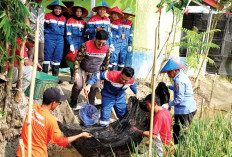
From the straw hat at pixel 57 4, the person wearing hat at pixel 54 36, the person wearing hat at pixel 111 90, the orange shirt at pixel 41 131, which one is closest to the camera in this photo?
the orange shirt at pixel 41 131

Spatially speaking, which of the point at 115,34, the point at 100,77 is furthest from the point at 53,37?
the point at 100,77

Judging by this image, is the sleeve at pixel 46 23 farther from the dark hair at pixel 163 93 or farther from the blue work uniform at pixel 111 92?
the dark hair at pixel 163 93

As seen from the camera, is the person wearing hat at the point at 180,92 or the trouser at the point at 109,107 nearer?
the person wearing hat at the point at 180,92

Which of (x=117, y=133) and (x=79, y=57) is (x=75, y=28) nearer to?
(x=79, y=57)

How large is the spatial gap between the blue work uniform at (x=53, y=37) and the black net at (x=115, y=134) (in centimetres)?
233

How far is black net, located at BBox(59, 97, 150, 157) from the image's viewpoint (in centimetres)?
315

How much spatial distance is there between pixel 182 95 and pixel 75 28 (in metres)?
3.13

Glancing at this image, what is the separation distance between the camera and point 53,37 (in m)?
5.52

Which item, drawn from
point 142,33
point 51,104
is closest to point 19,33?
point 51,104

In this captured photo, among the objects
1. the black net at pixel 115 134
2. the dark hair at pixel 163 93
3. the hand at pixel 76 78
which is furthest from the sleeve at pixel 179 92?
the hand at pixel 76 78

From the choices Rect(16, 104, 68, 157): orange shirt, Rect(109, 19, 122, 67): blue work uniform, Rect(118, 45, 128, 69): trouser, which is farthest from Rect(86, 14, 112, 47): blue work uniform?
Rect(16, 104, 68, 157): orange shirt

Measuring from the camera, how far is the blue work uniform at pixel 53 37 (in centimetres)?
547

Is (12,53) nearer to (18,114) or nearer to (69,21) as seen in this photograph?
(18,114)

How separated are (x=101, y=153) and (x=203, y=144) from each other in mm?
1315
